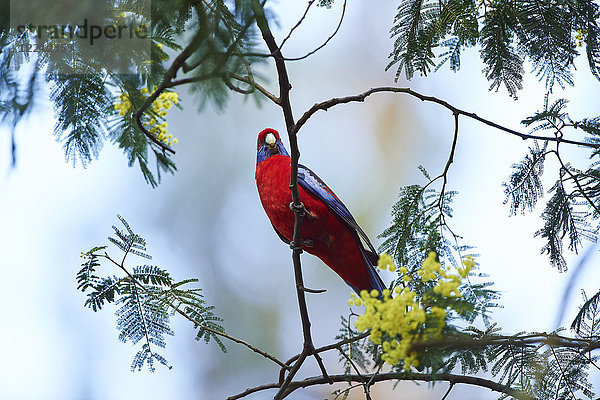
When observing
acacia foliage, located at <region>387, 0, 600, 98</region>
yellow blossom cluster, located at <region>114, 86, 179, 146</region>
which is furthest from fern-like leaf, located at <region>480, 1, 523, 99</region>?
yellow blossom cluster, located at <region>114, 86, 179, 146</region>

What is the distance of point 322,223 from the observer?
6.62 feet

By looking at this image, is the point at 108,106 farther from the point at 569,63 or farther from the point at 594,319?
the point at 594,319

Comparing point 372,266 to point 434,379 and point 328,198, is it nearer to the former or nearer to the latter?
point 328,198

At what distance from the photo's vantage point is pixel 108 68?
1325 mm

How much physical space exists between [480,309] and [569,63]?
743 mm

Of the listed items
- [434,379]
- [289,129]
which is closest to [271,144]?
[289,129]

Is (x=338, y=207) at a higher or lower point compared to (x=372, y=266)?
higher

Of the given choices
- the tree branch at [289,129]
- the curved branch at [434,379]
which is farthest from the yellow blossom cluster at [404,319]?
the tree branch at [289,129]

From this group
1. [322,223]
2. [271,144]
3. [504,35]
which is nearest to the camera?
[504,35]

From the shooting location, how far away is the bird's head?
229 centimetres

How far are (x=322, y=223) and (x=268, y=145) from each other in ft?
1.47

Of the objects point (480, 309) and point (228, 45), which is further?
point (480, 309)

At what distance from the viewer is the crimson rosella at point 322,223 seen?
200 cm

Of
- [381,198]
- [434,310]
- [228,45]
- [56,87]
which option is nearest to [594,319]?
[434,310]
